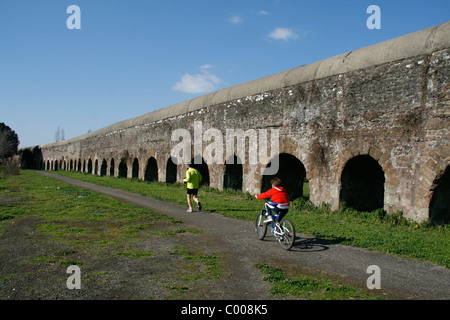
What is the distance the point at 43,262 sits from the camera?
4.49 m

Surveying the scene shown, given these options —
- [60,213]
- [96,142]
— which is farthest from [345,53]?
[96,142]

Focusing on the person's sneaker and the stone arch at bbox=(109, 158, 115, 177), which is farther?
the stone arch at bbox=(109, 158, 115, 177)

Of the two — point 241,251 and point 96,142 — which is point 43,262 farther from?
point 96,142

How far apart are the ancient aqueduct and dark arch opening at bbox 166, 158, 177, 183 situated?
4.27 meters

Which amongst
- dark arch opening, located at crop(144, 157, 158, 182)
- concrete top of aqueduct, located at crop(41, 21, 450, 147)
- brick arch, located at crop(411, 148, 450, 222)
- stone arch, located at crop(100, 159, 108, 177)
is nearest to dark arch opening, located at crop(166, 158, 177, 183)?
dark arch opening, located at crop(144, 157, 158, 182)

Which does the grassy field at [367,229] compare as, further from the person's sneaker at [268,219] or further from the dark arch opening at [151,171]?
the dark arch opening at [151,171]

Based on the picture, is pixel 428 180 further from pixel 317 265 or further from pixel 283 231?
pixel 317 265

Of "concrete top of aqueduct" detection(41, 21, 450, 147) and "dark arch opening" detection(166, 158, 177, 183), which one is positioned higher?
"concrete top of aqueduct" detection(41, 21, 450, 147)

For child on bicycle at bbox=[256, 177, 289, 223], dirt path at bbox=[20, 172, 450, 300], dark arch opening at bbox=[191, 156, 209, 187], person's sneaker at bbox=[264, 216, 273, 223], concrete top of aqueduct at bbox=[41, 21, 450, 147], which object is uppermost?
concrete top of aqueduct at bbox=[41, 21, 450, 147]

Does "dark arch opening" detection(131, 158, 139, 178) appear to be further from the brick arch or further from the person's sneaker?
the brick arch

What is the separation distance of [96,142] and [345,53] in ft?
81.8

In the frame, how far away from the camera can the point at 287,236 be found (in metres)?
5.44

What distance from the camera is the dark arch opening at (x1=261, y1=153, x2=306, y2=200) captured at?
11609mm
